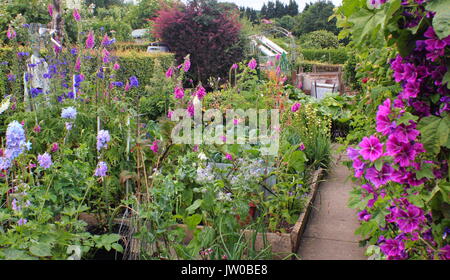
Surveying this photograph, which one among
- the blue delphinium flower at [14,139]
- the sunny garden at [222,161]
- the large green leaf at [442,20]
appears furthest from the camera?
the blue delphinium flower at [14,139]

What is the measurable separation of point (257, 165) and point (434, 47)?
4.45 feet

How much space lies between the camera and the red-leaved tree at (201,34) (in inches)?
387

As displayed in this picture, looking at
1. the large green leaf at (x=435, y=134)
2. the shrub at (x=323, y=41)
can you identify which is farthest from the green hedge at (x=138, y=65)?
the shrub at (x=323, y=41)

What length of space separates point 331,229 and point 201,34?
7.80 meters

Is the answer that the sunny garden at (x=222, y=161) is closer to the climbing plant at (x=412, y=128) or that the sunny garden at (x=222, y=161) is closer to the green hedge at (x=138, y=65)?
the climbing plant at (x=412, y=128)

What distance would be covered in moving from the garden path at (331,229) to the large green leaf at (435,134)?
3.64 feet

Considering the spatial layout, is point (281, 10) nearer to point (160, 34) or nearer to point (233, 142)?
point (160, 34)

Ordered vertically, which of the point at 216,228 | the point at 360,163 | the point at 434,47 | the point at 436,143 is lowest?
the point at 216,228

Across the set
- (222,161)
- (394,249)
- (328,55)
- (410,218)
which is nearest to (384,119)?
(410,218)

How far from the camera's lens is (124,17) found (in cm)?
2706

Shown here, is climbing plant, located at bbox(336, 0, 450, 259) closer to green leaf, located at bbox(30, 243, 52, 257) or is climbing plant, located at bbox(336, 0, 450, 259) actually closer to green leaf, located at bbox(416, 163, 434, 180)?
green leaf, located at bbox(416, 163, 434, 180)

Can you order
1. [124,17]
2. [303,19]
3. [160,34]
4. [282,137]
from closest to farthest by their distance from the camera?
[282,137] → [160,34] → [124,17] → [303,19]

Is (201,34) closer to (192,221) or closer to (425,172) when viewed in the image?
(192,221)
